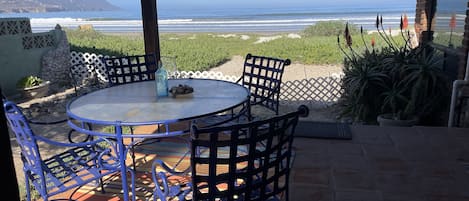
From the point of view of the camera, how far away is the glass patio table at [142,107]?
6.71 ft

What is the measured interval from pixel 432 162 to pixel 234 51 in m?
11.8

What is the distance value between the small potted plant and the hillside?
5750 cm

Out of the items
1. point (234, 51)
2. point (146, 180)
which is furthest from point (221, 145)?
point (234, 51)

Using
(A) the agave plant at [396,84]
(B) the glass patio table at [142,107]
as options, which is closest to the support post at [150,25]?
(B) the glass patio table at [142,107]

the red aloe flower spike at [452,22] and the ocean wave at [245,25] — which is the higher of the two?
the ocean wave at [245,25]

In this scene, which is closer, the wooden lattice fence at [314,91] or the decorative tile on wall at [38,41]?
the wooden lattice fence at [314,91]

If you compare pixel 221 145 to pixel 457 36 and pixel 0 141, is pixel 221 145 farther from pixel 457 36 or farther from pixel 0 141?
pixel 457 36

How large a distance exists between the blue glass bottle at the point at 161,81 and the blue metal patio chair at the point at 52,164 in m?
0.50

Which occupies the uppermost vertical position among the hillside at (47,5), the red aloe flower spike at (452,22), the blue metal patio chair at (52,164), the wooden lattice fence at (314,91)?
the hillside at (47,5)

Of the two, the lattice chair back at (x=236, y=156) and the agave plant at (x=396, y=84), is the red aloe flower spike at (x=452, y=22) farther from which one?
the lattice chair back at (x=236, y=156)

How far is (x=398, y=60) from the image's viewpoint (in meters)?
4.10

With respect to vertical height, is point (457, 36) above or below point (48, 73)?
above

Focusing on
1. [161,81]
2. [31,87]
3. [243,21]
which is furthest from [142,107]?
[243,21]

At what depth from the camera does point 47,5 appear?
67625 mm
